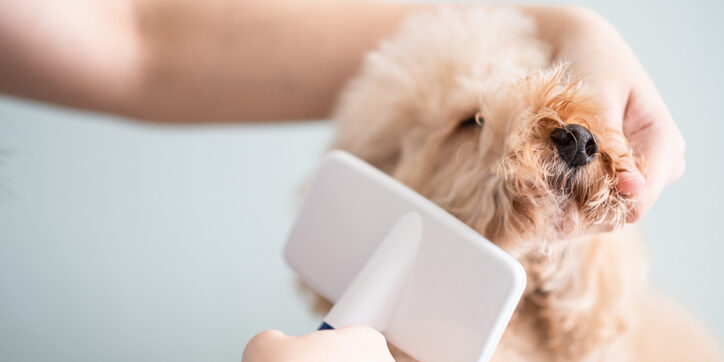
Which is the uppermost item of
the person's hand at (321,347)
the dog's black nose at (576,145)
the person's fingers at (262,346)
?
the dog's black nose at (576,145)

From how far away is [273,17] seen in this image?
0.89 metres

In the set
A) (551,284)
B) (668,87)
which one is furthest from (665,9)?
(551,284)

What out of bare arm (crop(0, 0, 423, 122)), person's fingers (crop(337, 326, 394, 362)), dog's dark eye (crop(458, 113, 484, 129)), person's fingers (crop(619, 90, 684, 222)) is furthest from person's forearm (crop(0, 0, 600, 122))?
person's fingers (crop(337, 326, 394, 362))

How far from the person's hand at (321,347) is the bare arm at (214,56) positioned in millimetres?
511

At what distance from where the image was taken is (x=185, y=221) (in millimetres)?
1051

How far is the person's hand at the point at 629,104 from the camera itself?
53 cm

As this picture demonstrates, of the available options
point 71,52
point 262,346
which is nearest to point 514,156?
point 262,346

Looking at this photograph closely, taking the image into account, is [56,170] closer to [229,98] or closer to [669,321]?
[229,98]

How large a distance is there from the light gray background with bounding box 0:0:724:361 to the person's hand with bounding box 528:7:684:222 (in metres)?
0.40

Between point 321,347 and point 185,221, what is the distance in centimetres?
69

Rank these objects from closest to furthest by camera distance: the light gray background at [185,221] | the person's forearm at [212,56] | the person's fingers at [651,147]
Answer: the person's fingers at [651,147], the light gray background at [185,221], the person's forearm at [212,56]

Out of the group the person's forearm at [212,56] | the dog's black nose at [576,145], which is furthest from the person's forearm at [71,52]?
the dog's black nose at [576,145]

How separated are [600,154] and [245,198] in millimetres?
896

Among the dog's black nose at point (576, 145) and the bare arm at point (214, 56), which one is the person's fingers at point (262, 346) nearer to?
the dog's black nose at point (576, 145)
